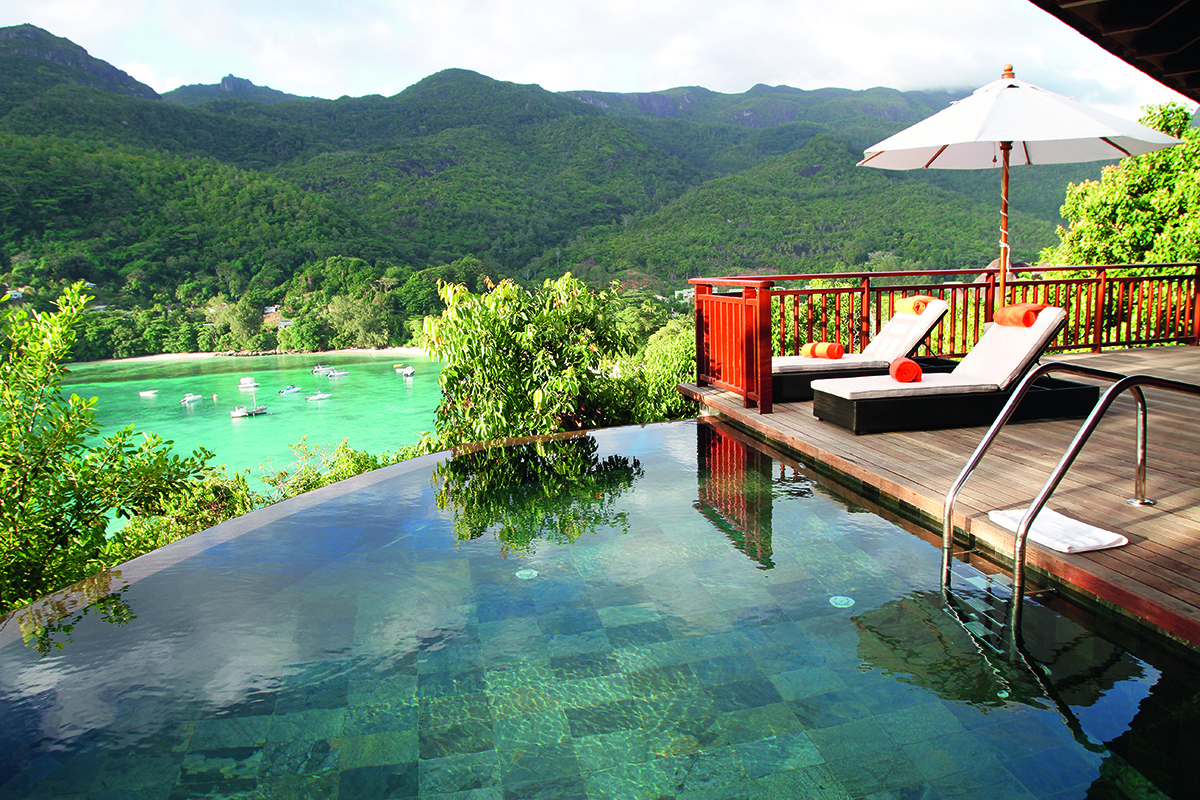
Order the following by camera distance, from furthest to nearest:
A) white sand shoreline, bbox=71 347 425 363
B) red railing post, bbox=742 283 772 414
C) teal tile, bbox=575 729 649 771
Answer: white sand shoreline, bbox=71 347 425 363
red railing post, bbox=742 283 772 414
teal tile, bbox=575 729 649 771

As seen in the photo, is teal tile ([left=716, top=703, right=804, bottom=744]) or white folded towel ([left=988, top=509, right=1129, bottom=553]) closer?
teal tile ([left=716, top=703, right=804, bottom=744])

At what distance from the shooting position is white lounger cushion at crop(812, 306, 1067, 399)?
465 cm

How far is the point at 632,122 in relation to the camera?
233 ft

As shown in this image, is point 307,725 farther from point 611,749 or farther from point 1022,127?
point 1022,127

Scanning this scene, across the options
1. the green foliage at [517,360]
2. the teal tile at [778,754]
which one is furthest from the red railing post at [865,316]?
the teal tile at [778,754]

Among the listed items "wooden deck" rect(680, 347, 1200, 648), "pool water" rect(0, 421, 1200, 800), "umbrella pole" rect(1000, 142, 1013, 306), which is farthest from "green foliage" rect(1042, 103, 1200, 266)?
"pool water" rect(0, 421, 1200, 800)

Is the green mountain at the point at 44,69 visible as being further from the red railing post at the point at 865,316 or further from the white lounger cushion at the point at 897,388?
the white lounger cushion at the point at 897,388

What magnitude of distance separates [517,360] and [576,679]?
4.23 metres

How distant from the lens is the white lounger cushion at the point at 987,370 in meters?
4.65

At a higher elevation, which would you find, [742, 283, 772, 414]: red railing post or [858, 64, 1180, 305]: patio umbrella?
[858, 64, 1180, 305]: patio umbrella

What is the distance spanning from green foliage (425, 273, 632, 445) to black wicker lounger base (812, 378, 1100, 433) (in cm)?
235

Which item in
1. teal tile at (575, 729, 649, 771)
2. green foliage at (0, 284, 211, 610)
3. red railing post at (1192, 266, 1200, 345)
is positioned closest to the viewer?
teal tile at (575, 729, 649, 771)

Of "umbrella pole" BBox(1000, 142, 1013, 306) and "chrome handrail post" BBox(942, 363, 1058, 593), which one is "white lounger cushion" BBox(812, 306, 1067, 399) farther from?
"chrome handrail post" BBox(942, 363, 1058, 593)

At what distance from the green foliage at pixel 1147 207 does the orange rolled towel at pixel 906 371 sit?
937cm
